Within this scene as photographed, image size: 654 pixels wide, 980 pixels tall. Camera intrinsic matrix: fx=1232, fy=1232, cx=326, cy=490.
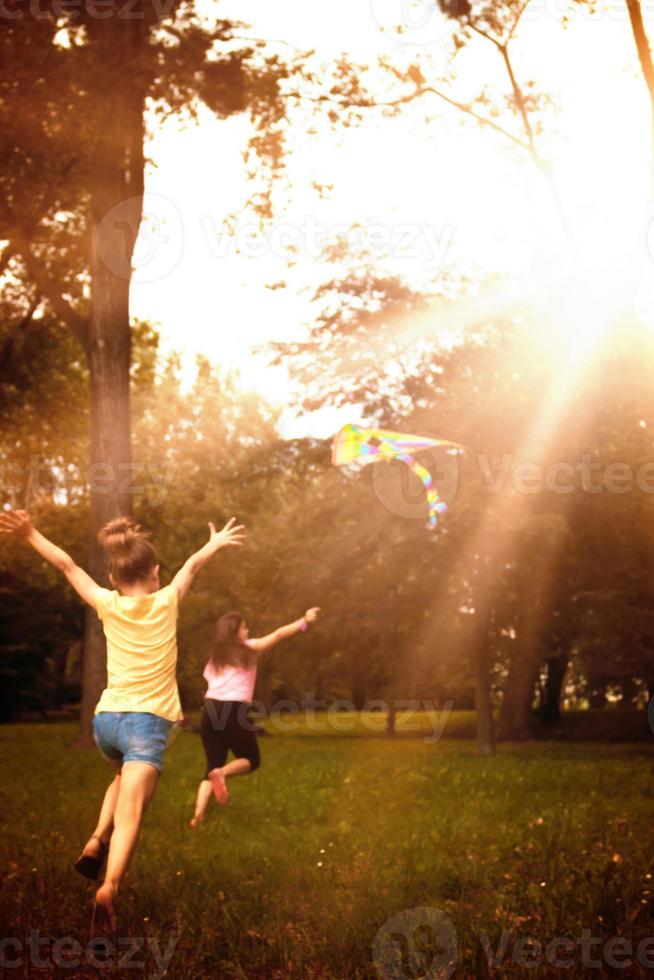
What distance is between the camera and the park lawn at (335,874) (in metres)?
6.00

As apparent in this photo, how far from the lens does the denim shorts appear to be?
6.38m

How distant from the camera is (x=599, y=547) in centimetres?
2848

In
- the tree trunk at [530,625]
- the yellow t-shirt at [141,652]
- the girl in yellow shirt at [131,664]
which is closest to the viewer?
the girl in yellow shirt at [131,664]

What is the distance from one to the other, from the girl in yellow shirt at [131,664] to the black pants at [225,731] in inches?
209

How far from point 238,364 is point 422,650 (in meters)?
13.9

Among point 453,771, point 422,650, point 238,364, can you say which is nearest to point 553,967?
point 453,771

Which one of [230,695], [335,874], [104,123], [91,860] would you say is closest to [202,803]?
[230,695]

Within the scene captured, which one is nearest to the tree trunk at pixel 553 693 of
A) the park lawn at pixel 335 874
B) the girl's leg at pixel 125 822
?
the park lawn at pixel 335 874

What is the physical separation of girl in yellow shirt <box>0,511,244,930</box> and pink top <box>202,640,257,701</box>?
5.28 meters

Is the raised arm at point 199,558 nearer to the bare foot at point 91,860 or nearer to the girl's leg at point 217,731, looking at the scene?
the bare foot at point 91,860

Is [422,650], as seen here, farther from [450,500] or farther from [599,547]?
[450,500]

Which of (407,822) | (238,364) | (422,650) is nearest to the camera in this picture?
(407,822)

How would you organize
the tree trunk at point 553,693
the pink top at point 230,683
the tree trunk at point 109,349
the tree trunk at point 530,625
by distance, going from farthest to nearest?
the tree trunk at point 553,693 → the tree trunk at point 530,625 → the tree trunk at point 109,349 → the pink top at point 230,683

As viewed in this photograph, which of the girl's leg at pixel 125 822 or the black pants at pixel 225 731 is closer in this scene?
the girl's leg at pixel 125 822
